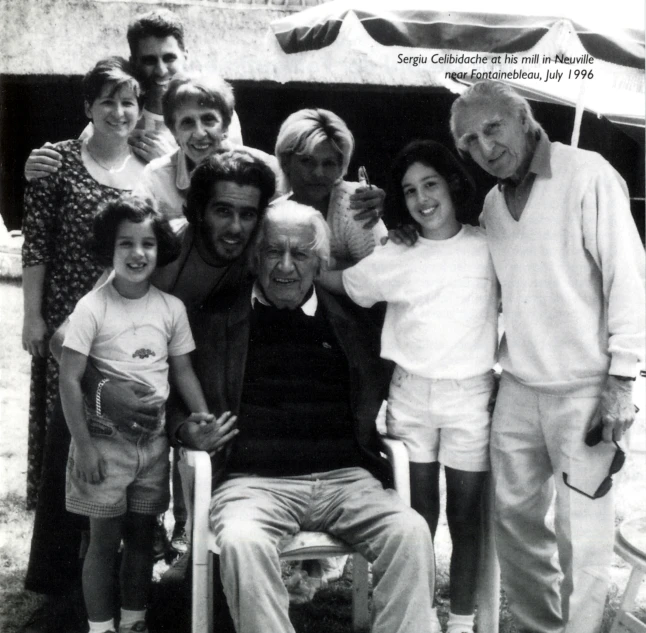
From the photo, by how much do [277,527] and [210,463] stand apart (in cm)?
30

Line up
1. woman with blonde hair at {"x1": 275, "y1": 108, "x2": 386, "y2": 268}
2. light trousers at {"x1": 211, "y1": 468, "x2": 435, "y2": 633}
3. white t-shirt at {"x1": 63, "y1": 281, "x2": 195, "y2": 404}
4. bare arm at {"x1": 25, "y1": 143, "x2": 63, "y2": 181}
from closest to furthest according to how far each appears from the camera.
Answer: light trousers at {"x1": 211, "y1": 468, "x2": 435, "y2": 633} < white t-shirt at {"x1": 63, "y1": 281, "x2": 195, "y2": 404} < bare arm at {"x1": 25, "y1": 143, "x2": 63, "y2": 181} < woman with blonde hair at {"x1": 275, "y1": 108, "x2": 386, "y2": 268}

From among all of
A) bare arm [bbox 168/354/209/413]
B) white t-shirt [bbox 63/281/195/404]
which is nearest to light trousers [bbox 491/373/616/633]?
bare arm [bbox 168/354/209/413]

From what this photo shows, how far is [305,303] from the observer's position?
2.67 meters

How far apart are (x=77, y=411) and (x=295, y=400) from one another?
0.71 meters

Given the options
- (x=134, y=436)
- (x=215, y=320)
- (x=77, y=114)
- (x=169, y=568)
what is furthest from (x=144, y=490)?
(x=77, y=114)

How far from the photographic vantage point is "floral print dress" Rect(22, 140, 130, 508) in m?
2.83

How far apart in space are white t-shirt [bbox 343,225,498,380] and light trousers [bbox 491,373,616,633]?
20cm

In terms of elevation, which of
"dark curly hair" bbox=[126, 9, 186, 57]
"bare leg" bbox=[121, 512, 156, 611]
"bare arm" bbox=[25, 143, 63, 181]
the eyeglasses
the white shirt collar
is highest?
"dark curly hair" bbox=[126, 9, 186, 57]

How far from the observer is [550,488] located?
272cm

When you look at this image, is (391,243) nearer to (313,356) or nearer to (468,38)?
(313,356)

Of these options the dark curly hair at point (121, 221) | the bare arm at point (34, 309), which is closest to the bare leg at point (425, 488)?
the dark curly hair at point (121, 221)

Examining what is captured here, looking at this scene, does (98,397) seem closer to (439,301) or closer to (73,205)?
(73,205)

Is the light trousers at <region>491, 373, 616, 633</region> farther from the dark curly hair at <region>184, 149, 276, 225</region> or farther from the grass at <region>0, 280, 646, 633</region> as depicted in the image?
the dark curly hair at <region>184, 149, 276, 225</region>

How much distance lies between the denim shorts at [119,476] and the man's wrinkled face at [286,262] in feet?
1.98
